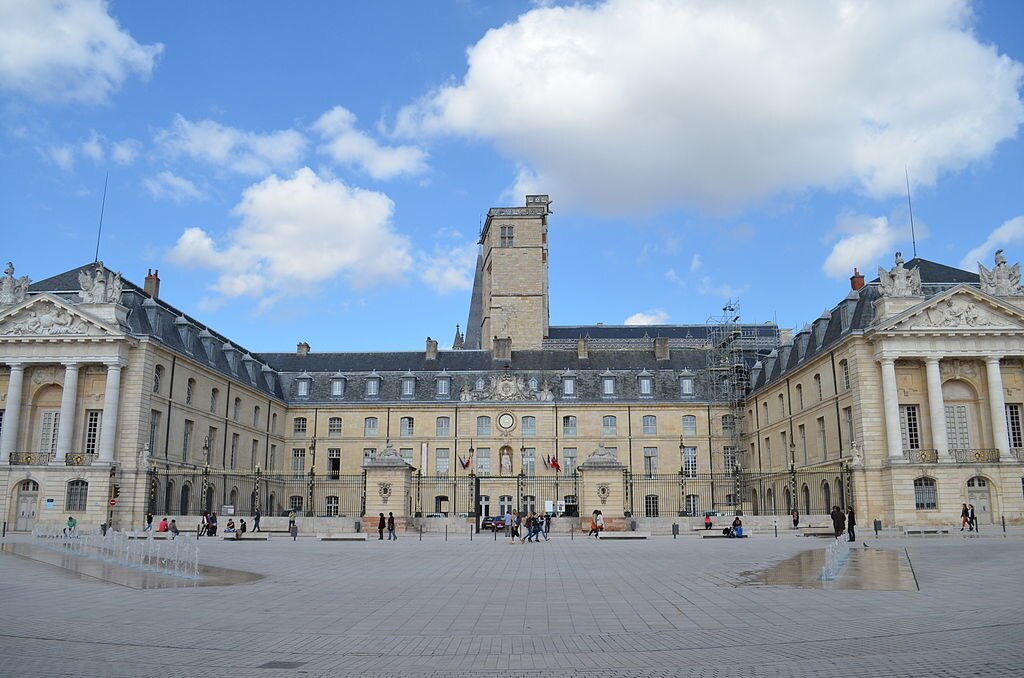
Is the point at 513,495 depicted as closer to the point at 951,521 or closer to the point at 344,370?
the point at 344,370

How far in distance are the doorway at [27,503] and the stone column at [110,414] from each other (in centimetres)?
369

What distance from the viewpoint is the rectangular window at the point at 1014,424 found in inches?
1549

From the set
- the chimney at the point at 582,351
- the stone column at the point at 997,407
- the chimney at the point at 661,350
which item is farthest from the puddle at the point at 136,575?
the chimney at the point at 661,350

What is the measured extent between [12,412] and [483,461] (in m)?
27.6

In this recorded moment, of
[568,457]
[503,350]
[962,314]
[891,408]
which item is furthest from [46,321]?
[962,314]

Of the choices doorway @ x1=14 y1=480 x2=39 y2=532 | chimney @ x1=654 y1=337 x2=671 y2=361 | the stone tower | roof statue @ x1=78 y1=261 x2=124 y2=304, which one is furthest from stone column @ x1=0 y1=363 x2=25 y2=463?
chimney @ x1=654 y1=337 x2=671 y2=361

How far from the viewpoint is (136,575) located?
17.0 m

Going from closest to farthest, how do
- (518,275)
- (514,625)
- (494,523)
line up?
(514,625) < (494,523) < (518,275)

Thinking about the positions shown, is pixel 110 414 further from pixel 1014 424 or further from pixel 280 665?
pixel 1014 424

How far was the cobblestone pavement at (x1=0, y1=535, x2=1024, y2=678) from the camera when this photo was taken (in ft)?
27.5

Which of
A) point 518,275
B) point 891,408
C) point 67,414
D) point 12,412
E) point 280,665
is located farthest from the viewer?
point 518,275

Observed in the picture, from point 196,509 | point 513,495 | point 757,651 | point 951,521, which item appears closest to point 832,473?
point 951,521

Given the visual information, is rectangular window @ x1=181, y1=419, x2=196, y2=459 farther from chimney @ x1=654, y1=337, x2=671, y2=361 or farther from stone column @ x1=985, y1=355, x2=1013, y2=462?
stone column @ x1=985, y1=355, x2=1013, y2=462

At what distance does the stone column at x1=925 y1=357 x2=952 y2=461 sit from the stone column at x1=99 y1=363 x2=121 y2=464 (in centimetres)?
3639
